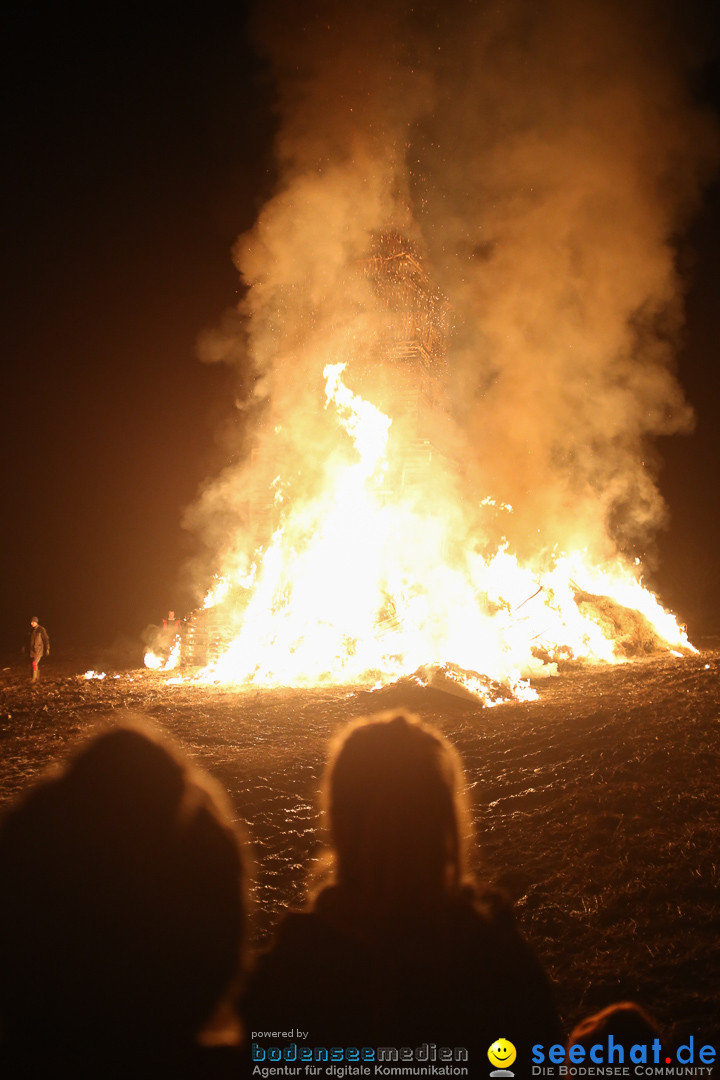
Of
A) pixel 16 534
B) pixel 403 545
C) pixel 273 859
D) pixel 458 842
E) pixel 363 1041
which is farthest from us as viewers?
pixel 16 534

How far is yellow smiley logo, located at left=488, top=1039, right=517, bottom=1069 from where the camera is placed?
2157 mm

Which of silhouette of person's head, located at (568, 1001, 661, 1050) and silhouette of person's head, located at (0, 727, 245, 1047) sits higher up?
silhouette of person's head, located at (0, 727, 245, 1047)

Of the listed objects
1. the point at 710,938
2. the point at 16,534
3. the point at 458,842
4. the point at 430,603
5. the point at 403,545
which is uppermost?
the point at 16,534

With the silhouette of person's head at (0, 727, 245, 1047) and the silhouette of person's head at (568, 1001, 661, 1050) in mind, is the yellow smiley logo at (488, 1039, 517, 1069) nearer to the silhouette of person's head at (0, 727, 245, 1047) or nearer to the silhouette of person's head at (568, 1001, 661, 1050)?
the silhouette of person's head at (568, 1001, 661, 1050)

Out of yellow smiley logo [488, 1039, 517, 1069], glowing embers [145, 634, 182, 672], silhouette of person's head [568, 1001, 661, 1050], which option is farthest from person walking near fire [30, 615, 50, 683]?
silhouette of person's head [568, 1001, 661, 1050]

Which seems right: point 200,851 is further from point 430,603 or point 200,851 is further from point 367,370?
point 367,370

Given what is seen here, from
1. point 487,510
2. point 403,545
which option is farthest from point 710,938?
point 487,510

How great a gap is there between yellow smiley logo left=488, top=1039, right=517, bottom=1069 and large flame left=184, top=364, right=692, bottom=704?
9.02m

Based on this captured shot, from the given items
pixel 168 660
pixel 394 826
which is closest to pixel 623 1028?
pixel 394 826

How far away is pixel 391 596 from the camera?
14.2m

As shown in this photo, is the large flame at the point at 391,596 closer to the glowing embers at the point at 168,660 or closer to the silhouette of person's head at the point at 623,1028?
the glowing embers at the point at 168,660

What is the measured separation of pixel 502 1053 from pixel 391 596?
39.4 ft

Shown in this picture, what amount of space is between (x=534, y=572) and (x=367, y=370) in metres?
7.50

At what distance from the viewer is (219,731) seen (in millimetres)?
8750
